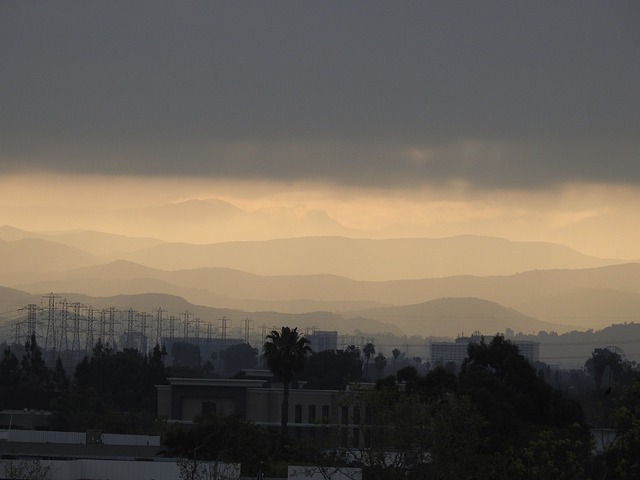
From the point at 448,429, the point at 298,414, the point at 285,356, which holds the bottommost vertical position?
the point at 298,414

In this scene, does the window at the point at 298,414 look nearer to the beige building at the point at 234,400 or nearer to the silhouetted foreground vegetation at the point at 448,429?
the beige building at the point at 234,400

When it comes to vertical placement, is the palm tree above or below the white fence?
above

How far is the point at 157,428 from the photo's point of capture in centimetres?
12556

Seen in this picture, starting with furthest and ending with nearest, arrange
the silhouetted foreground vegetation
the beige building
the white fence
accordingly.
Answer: the beige building → the white fence → the silhouetted foreground vegetation

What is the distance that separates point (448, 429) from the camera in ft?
208

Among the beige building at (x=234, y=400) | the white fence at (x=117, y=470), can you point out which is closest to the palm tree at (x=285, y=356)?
the beige building at (x=234, y=400)

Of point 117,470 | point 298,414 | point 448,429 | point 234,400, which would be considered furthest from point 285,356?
point 448,429

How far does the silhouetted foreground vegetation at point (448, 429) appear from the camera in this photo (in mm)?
62000

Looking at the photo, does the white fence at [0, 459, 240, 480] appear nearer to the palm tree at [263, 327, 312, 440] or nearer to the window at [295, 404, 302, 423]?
the palm tree at [263, 327, 312, 440]

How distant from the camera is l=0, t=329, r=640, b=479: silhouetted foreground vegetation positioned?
6200 cm

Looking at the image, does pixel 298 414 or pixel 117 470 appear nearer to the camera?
pixel 117 470

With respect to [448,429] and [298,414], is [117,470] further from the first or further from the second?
[298,414]

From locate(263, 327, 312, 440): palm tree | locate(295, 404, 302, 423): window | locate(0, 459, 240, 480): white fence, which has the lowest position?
locate(0, 459, 240, 480): white fence

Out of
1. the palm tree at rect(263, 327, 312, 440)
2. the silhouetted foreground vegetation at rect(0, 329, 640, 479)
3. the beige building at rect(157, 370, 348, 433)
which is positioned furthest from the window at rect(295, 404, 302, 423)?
the silhouetted foreground vegetation at rect(0, 329, 640, 479)
